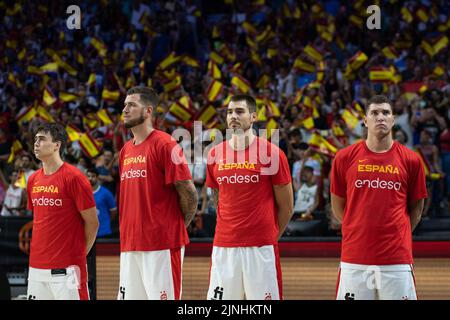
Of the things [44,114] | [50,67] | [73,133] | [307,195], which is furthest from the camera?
[50,67]

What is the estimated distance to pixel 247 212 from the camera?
7738 millimetres

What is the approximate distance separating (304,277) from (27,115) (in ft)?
28.6

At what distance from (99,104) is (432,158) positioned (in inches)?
304

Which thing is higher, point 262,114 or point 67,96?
point 67,96

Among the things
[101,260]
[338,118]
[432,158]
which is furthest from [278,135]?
[101,260]

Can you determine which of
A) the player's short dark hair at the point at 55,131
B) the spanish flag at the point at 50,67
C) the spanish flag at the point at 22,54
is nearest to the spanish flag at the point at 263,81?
the spanish flag at the point at 50,67

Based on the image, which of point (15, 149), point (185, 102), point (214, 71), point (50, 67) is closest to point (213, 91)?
point (185, 102)

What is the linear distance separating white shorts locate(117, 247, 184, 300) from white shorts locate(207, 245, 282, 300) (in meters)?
0.36

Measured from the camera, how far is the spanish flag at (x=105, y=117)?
52.5ft

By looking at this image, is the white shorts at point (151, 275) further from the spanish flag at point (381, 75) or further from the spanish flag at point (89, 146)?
the spanish flag at point (381, 75)

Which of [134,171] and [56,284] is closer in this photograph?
[134,171]

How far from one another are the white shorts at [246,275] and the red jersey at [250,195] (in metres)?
0.09

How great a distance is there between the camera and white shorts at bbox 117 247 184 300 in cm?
756

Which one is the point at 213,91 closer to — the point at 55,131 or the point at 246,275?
the point at 55,131
